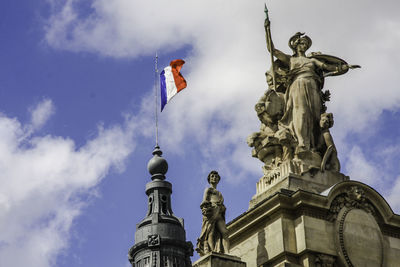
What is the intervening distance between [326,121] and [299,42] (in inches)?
122

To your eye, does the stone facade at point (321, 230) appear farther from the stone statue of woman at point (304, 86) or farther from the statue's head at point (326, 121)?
the statue's head at point (326, 121)

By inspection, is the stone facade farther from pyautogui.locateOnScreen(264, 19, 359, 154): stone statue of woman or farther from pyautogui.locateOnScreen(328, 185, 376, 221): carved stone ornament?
pyautogui.locateOnScreen(264, 19, 359, 154): stone statue of woman

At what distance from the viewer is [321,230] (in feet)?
88.2

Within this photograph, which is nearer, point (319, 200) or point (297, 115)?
point (319, 200)

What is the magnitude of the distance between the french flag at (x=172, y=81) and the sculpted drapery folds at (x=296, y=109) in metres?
7.28

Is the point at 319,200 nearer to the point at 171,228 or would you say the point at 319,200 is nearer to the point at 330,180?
the point at 330,180

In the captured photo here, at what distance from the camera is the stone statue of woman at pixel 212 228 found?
87.6 ft

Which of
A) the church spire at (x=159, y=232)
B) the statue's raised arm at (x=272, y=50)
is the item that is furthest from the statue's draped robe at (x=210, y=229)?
the church spire at (x=159, y=232)

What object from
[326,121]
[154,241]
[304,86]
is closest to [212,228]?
[326,121]

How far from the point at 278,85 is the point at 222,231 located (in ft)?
20.1

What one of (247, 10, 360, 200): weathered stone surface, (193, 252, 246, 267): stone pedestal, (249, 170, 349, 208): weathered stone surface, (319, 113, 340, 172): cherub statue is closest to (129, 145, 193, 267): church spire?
(247, 10, 360, 200): weathered stone surface

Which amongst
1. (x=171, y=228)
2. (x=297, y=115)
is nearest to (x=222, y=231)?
(x=297, y=115)

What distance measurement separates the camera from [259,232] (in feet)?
90.8

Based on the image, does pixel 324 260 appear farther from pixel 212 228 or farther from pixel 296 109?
pixel 296 109
